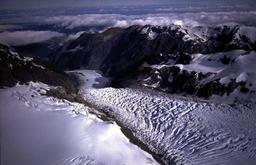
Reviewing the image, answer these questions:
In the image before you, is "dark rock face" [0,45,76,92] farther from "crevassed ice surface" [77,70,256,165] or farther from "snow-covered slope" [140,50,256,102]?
"snow-covered slope" [140,50,256,102]

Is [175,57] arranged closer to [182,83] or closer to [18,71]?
[182,83]

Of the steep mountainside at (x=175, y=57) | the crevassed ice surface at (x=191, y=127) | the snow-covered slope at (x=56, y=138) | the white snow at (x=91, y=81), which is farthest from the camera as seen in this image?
the white snow at (x=91, y=81)

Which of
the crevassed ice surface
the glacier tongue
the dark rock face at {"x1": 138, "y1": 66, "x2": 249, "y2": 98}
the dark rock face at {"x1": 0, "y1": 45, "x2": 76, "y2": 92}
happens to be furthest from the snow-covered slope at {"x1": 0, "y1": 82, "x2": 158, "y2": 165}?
the dark rock face at {"x1": 138, "y1": 66, "x2": 249, "y2": 98}

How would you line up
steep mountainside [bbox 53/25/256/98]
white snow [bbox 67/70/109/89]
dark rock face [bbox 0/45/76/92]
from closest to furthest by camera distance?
dark rock face [bbox 0/45/76/92], steep mountainside [bbox 53/25/256/98], white snow [bbox 67/70/109/89]

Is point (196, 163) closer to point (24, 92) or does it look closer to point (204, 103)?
point (204, 103)

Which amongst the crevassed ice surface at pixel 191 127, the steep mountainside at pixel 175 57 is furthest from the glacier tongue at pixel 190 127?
the steep mountainside at pixel 175 57

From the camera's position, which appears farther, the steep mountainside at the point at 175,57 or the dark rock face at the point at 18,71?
the steep mountainside at the point at 175,57

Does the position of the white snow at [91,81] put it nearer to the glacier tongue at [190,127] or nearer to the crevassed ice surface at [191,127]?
the crevassed ice surface at [191,127]

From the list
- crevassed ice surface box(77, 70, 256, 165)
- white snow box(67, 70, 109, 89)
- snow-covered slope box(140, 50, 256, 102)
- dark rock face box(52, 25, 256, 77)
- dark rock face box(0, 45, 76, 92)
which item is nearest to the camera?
crevassed ice surface box(77, 70, 256, 165)

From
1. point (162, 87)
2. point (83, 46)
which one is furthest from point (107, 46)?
point (162, 87)

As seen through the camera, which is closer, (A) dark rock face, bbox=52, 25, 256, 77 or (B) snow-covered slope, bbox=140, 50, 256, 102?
(B) snow-covered slope, bbox=140, 50, 256, 102
